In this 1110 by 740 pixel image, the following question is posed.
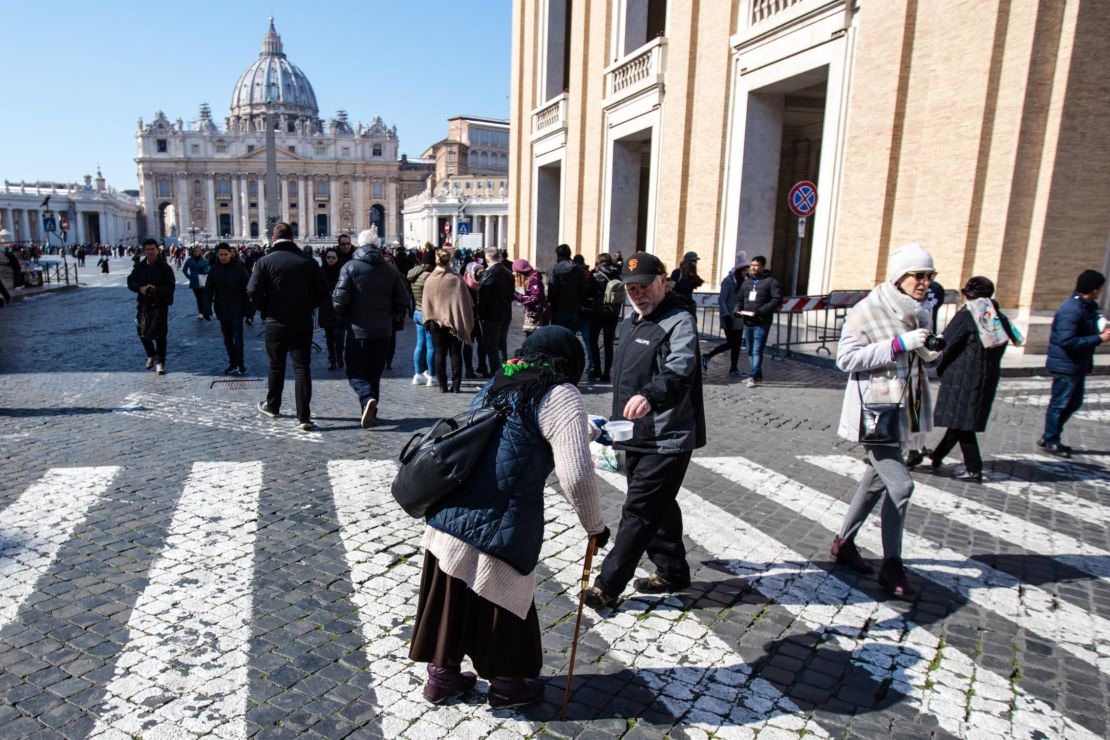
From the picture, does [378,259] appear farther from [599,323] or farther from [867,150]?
[867,150]

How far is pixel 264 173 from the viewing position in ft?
416

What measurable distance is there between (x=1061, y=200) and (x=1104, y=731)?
9994mm

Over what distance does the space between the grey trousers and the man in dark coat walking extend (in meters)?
9.10

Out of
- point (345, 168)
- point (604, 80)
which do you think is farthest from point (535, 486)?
point (345, 168)

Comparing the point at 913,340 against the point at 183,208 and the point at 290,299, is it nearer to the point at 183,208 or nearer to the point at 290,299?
the point at 290,299

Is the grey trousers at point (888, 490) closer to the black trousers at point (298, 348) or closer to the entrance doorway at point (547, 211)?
the black trousers at point (298, 348)

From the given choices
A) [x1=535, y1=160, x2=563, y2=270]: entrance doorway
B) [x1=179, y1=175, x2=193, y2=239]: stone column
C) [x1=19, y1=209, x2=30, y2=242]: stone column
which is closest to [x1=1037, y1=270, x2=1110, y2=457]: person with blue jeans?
[x1=535, y1=160, x2=563, y2=270]: entrance doorway

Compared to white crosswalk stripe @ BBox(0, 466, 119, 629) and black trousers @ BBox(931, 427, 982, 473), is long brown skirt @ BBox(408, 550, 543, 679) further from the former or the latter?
black trousers @ BBox(931, 427, 982, 473)

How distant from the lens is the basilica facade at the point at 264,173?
128500 mm

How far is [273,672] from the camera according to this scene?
3.28 meters

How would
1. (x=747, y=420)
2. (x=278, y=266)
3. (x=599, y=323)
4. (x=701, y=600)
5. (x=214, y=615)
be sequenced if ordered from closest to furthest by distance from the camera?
1. (x=214, y=615)
2. (x=701, y=600)
3. (x=278, y=266)
4. (x=747, y=420)
5. (x=599, y=323)

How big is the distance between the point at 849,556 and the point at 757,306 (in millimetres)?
5806

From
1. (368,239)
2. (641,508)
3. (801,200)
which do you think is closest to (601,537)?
(641,508)

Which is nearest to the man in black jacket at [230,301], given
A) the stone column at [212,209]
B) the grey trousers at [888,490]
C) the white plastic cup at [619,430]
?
the white plastic cup at [619,430]
